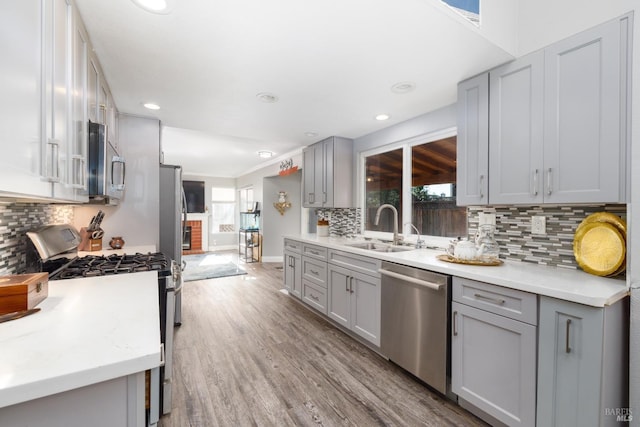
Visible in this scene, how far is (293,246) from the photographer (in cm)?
397

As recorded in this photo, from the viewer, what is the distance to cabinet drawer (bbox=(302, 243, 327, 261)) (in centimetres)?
326

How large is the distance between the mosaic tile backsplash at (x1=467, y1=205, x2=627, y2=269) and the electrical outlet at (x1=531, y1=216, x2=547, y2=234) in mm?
17

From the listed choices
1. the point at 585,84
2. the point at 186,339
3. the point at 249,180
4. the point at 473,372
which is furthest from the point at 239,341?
the point at 249,180

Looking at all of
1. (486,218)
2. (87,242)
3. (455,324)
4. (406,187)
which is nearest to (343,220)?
(406,187)

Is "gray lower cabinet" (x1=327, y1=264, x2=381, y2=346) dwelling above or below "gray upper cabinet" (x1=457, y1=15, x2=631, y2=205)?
below

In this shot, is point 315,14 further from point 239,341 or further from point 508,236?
point 239,341

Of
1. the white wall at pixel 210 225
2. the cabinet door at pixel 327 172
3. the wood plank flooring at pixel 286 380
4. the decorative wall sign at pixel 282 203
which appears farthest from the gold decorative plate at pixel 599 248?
the white wall at pixel 210 225

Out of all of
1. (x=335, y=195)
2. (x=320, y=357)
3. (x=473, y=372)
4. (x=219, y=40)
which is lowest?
(x=320, y=357)

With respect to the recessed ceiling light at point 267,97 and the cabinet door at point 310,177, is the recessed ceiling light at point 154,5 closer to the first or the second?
the recessed ceiling light at point 267,97

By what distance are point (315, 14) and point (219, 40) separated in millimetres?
619

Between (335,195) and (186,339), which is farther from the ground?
(335,195)

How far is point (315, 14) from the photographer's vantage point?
1455 mm

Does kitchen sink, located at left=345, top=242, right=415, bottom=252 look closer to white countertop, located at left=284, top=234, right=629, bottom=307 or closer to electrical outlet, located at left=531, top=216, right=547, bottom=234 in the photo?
white countertop, located at left=284, top=234, right=629, bottom=307

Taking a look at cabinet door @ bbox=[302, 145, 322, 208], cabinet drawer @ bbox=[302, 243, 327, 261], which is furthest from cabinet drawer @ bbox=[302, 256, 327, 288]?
cabinet door @ bbox=[302, 145, 322, 208]
